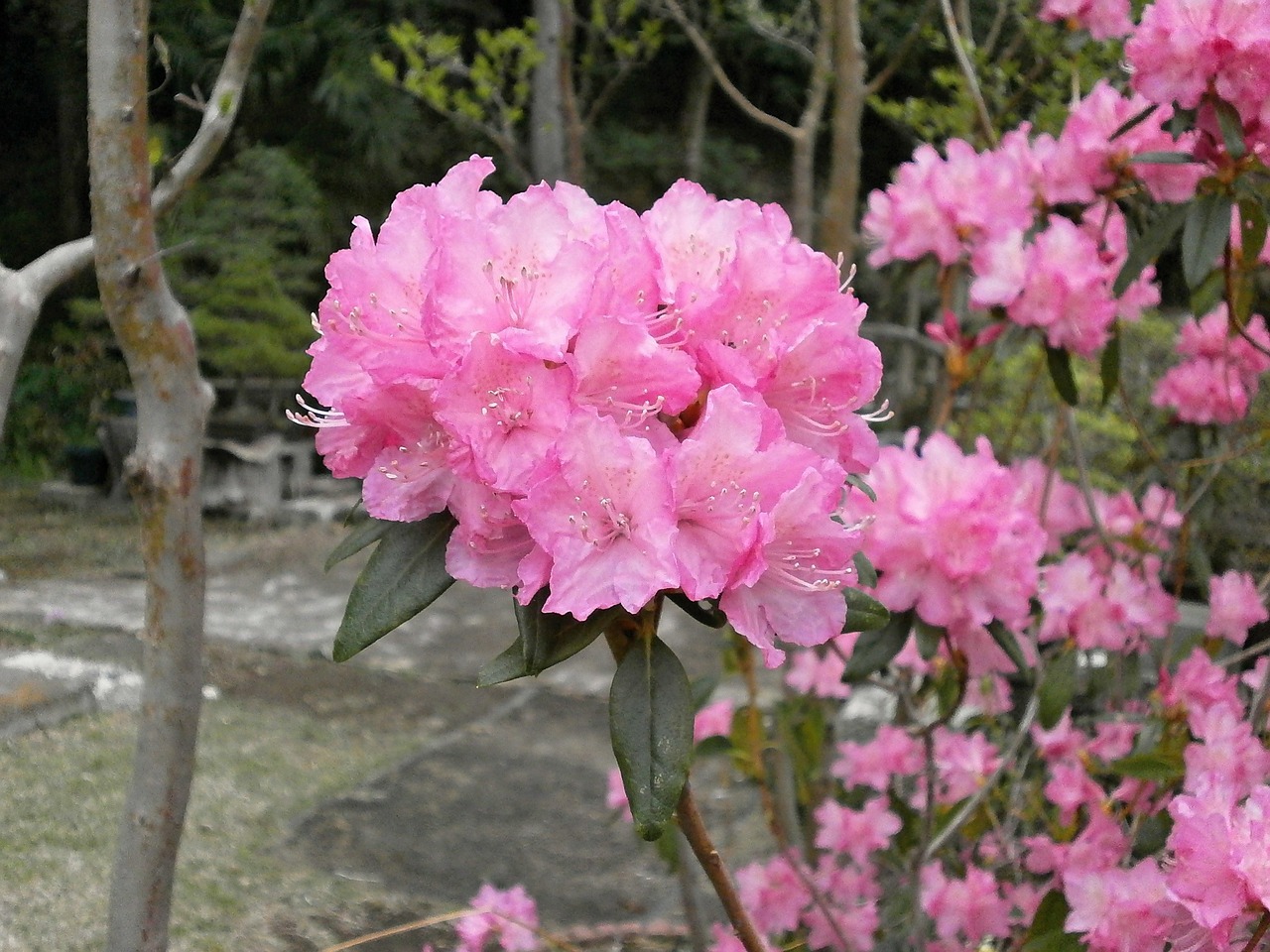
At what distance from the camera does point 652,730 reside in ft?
2.23

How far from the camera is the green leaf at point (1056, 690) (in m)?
1.41

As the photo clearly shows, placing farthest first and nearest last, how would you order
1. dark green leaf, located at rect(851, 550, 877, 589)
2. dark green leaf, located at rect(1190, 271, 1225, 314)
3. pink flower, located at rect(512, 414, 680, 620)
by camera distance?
dark green leaf, located at rect(1190, 271, 1225, 314)
dark green leaf, located at rect(851, 550, 877, 589)
pink flower, located at rect(512, 414, 680, 620)

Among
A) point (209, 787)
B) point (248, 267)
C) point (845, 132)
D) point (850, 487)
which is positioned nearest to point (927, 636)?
point (850, 487)

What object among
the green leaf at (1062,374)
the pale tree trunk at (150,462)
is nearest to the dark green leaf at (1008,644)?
the green leaf at (1062,374)

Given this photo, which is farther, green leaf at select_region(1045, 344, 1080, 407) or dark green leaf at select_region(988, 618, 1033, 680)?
green leaf at select_region(1045, 344, 1080, 407)

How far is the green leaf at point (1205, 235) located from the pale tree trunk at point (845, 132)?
0.62 m

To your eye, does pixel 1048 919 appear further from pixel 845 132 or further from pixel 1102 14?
pixel 845 132

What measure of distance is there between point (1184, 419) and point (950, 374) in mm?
414

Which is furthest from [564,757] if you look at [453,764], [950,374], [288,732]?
[950,374]

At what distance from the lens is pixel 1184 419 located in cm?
174

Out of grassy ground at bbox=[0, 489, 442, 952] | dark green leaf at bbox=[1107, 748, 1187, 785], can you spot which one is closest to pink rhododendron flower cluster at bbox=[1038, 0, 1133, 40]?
dark green leaf at bbox=[1107, 748, 1187, 785]

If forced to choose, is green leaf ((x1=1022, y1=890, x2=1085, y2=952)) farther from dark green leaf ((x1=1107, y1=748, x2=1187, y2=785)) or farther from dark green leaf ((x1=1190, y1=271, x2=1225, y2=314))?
dark green leaf ((x1=1190, y1=271, x2=1225, y2=314))

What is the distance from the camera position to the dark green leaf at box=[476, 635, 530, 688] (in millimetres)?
652

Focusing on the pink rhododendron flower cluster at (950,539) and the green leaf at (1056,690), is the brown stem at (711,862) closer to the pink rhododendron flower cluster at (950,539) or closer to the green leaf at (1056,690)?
the pink rhododendron flower cluster at (950,539)
